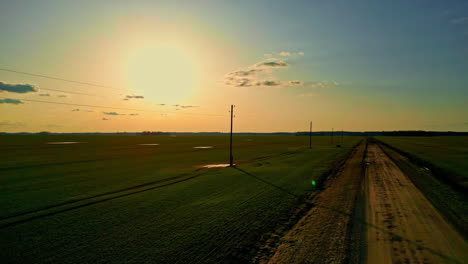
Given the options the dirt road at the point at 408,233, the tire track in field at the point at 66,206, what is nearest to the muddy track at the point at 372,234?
the dirt road at the point at 408,233

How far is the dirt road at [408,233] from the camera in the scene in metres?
7.61

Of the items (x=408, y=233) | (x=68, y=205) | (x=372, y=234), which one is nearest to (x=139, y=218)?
(x=68, y=205)

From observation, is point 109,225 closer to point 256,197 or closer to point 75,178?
point 256,197

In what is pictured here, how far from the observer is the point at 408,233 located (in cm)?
941

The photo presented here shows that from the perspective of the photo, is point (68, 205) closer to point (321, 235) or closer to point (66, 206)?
point (66, 206)

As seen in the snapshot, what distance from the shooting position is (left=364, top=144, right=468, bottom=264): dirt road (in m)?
7.61

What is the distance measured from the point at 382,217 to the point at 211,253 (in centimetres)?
866

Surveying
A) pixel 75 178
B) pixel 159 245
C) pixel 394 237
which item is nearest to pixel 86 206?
pixel 159 245

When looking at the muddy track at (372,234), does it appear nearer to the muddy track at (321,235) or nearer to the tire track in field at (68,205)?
the muddy track at (321,235)

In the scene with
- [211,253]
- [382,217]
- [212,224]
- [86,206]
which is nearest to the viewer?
[211,253]

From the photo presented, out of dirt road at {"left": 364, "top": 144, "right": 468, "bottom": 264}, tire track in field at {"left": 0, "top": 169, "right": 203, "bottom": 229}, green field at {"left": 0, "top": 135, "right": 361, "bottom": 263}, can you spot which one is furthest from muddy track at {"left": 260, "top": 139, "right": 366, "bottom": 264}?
tire track in field at {"left": 0, "top": 169, "right": 203, "bottom": 229}

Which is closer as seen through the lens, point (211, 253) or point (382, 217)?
point (211, 253)

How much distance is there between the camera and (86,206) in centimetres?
1369

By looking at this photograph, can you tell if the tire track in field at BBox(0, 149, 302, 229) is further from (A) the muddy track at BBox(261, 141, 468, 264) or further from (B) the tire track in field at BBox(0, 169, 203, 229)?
(A) the muddy track at BBox(261, 141, 468, 264)
